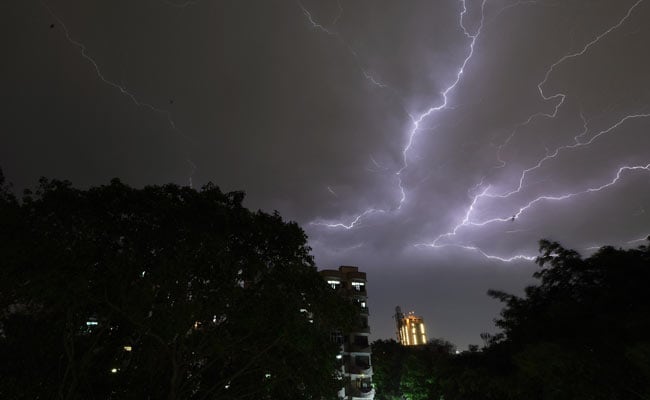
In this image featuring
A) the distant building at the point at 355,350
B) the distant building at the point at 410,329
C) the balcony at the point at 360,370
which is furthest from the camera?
the distant building at the point at 410,329

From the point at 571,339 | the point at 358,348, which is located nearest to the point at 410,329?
the point at 358,348

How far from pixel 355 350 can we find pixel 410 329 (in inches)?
2193

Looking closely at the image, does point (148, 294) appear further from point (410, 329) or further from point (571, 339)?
point (410, 329)

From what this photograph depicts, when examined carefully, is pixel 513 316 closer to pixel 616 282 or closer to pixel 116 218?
pixel 616 282

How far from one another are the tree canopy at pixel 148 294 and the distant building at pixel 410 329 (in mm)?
77378

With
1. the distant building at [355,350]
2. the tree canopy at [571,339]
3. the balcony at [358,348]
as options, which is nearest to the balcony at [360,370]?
the distant building at [355,350]

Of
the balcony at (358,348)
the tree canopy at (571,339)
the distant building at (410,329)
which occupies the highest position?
the distant building at (410,329)

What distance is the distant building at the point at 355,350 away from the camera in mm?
29617

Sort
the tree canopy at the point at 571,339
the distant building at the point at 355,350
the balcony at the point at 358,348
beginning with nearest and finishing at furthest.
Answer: the tree canopy at the point at 571,339 < the distant building at the point at 355,350 < the balcony at the point at 358,348

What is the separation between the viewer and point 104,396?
31.2 feet

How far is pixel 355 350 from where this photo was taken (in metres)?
31.4

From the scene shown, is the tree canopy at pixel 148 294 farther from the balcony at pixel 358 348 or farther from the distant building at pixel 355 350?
the balcony at pixel 358 348

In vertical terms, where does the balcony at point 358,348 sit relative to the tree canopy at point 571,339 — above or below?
above

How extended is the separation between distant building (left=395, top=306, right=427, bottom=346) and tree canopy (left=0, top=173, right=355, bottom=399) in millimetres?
77378
